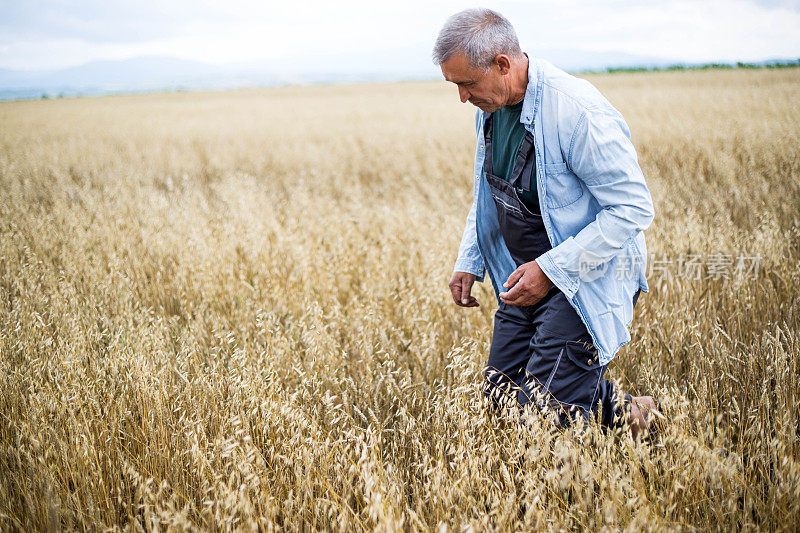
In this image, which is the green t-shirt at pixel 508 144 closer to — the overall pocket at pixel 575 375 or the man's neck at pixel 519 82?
the man's neck at pixel 519 82

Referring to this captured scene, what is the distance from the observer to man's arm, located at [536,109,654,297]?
1.87 meters

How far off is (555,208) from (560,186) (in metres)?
0.09

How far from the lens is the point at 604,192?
192cm

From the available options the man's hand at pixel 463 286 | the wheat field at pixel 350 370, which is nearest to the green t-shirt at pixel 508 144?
the man's hand at pixel 463 286

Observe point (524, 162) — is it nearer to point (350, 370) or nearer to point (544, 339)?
point (544, 339)

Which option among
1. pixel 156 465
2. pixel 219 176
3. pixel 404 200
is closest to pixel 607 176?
pixel 156 465

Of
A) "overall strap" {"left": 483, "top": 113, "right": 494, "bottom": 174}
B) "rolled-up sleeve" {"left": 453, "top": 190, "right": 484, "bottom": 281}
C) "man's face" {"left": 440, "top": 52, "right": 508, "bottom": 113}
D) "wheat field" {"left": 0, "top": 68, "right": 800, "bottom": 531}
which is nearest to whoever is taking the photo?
"wheat field" {"left": 0, "top": 68, "right": 800, "bottom": 531}

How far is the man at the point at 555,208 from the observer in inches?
74.5

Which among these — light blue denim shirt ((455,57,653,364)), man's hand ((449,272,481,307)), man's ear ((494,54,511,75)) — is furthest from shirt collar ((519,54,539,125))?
man's hand ((449,272,481,307))

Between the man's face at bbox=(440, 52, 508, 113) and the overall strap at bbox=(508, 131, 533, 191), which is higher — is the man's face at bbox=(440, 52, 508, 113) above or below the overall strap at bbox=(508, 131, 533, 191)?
above

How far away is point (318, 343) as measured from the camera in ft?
9.17

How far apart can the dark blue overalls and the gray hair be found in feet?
1.20

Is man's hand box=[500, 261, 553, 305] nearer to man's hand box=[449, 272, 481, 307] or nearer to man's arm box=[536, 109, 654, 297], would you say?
man's arm box=[536, 109, 654, 297]

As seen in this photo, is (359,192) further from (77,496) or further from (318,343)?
(77,496)
